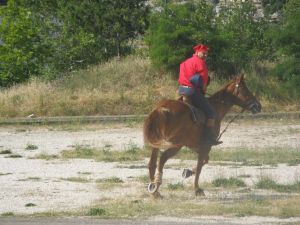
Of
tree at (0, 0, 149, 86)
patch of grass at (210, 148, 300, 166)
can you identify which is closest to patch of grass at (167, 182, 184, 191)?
patch of grass at (210, 148, 300, 166)

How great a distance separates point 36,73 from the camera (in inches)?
1345

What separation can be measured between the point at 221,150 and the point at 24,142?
5890 mm

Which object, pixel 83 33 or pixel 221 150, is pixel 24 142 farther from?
pixel 83 33

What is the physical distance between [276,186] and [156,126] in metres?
2.39

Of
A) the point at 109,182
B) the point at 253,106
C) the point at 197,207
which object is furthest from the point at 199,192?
the point at 253,106

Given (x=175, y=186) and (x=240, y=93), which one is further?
(x=240, y=93)

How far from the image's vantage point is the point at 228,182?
1508 centimetres

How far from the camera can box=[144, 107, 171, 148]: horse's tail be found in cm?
1421

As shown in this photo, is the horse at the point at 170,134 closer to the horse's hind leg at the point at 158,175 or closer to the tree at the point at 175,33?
the horse's hind leg at the point at 158,175

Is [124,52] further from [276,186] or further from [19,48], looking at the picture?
[276,186]

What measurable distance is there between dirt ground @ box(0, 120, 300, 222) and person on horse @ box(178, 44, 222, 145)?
4.26ft

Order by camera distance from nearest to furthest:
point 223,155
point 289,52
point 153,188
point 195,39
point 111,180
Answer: point 153,188
point 111,180
point 223,155
point 289,52
point 195,39

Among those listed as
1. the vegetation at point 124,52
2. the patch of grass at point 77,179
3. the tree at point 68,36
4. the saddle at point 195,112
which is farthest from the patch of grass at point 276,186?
the tree at point 68,36

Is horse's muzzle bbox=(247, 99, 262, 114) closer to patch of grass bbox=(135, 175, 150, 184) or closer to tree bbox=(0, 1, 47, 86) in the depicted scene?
patch of grass bbox=(135, 175, 150, 184)
